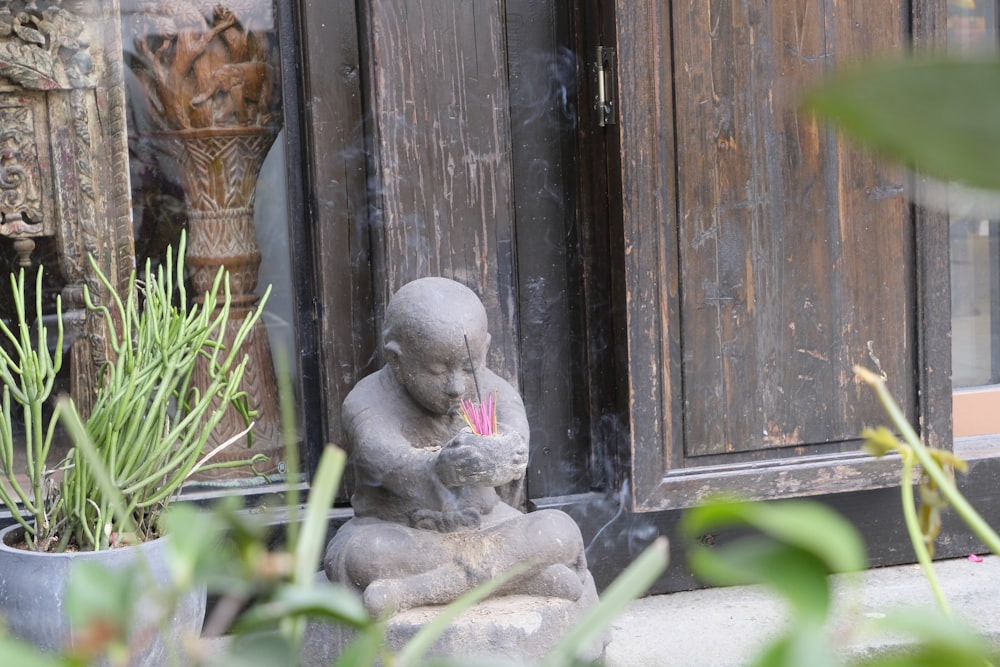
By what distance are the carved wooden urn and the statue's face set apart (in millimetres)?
727

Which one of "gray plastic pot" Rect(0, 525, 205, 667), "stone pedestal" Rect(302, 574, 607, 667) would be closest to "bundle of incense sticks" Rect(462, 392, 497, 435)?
Result: "stone pedestal" Rect(302, 574, 607, 667)

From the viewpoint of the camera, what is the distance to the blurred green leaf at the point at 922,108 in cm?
26

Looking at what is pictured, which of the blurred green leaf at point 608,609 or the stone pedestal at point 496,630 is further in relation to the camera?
the stone pedestal at point 496,630

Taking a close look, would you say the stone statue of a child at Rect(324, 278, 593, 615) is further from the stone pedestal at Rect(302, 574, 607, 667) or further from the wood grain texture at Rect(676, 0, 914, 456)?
the wood grain texture at Rect(676, 0, 914, 456)

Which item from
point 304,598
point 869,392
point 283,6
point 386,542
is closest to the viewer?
point 304,598

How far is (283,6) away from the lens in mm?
2961

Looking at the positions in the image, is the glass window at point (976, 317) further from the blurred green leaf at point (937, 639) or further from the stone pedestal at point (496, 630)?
the blurred green leaf at point (937, 639)

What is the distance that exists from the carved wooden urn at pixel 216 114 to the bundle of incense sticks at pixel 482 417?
2.91 ft

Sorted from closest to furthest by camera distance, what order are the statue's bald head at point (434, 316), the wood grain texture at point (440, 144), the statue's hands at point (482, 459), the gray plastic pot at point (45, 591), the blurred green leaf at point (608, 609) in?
the blurred green leaf at point (608, 609) → the gray plastic pot at point (45, 591) → the statue's hands at point (482, 459) → the statue's bald head at point (434, 316) → the wood grain texture at point (440, 144)

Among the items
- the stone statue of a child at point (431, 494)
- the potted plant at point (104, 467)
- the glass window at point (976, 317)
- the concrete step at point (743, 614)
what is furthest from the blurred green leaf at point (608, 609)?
the glass window at point (976, 317)

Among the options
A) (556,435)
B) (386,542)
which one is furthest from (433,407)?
(556,435)

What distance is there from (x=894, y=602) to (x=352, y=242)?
65.9 inches

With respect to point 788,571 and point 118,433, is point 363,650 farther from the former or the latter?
point 118,433

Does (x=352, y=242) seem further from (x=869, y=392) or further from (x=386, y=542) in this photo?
(x=869, y=392)
